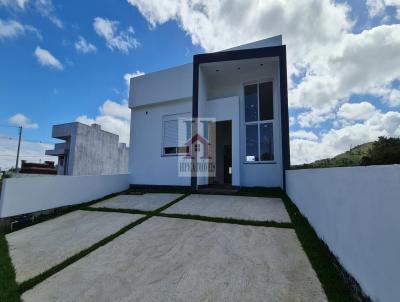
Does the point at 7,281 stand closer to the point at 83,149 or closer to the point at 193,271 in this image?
the point at 193,271

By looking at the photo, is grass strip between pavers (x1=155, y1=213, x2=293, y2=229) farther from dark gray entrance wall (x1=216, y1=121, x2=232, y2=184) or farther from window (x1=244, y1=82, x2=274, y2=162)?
dark gray entrance wall (x1=216, y1=121, x2=232, y2=184)

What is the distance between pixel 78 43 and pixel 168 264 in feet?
36.9

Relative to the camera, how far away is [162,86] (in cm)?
→ 1054

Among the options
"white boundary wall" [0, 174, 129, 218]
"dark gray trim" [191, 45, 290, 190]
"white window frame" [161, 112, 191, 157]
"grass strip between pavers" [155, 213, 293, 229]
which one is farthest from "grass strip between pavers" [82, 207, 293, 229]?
"white window frame" [161, 112, 191, 157]

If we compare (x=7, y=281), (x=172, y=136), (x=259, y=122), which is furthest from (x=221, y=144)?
(x=7, y=281)

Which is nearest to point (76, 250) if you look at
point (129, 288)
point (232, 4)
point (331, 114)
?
point (129, 288)

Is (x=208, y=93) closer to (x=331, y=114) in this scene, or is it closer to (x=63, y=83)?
(x=331, y=114)

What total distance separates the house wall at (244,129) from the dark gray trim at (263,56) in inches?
23.2

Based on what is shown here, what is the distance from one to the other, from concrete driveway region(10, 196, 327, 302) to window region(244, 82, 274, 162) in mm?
5281

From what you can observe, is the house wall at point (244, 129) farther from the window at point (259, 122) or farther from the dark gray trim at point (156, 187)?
the dark gray trim at point (156, 187)

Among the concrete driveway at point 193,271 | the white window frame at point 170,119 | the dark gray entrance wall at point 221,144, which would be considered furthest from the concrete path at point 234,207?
the dark gray entrance wall at point 221,144

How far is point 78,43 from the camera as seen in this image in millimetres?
10180

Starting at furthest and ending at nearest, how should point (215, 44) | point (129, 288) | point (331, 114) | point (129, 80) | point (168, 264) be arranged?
point (129, 80) → point (215, 44) → point (331, 114) → point (168, 264) → point (129, 288)

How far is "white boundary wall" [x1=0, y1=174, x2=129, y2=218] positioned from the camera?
594 centimetres
